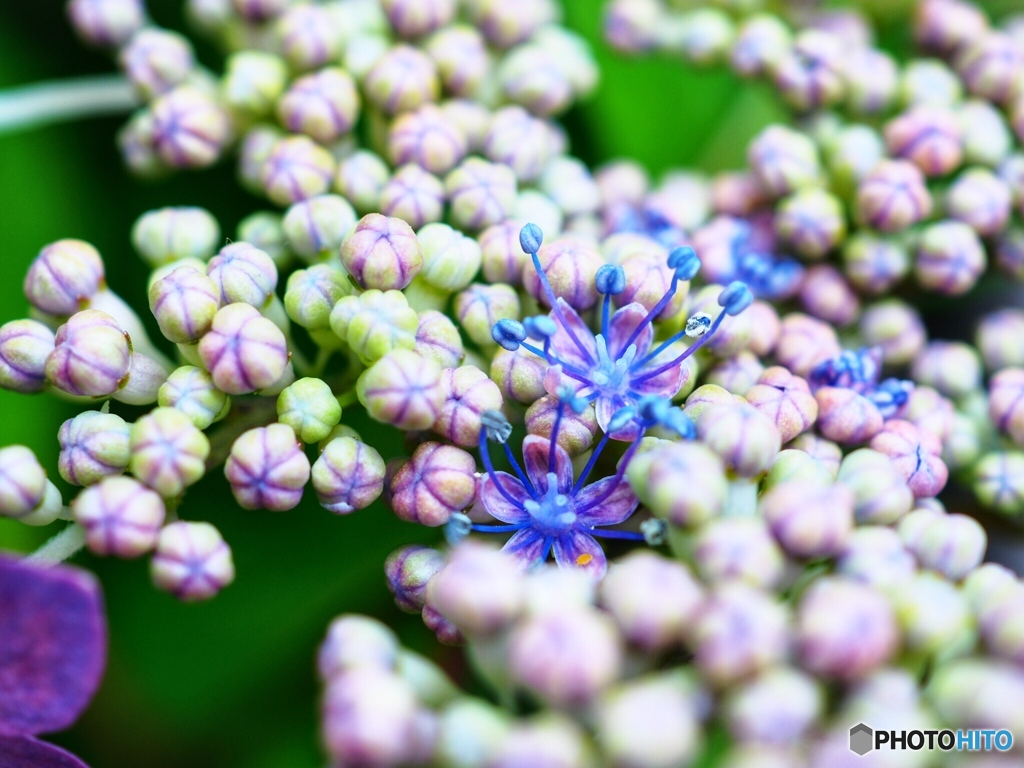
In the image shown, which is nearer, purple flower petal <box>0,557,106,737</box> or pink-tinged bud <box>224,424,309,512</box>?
purple flower petal <box>0,557,106,737</box>

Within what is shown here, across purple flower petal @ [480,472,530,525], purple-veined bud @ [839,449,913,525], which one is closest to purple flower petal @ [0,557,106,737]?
purple flower petal @ [480,472,530,525]

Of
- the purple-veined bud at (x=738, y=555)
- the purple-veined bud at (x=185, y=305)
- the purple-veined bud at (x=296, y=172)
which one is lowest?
the purple-veined bud at (x=738, y=555)

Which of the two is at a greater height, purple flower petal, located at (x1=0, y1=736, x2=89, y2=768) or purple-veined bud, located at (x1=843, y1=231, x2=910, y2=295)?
purple-veined bud, located at (x1=843, y1=231, x2=910, y2=295)

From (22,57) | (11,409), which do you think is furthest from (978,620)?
(22,57)

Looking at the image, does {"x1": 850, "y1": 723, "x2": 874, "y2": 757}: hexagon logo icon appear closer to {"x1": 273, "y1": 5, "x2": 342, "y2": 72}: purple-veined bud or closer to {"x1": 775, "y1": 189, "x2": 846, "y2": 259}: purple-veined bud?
{"x1": 775, "y1": 189, "x2": 846, "y2": 259}: purple-veined bud

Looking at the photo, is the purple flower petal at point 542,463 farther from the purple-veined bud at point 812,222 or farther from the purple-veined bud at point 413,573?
the purple-veined bud at point 812,222

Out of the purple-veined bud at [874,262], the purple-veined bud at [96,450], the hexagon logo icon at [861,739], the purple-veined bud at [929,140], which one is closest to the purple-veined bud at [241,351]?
the purple-veined bud at [96,450]

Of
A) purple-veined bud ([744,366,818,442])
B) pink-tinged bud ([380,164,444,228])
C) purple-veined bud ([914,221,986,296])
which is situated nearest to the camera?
purple-veined bud ([744,366,818,442])
